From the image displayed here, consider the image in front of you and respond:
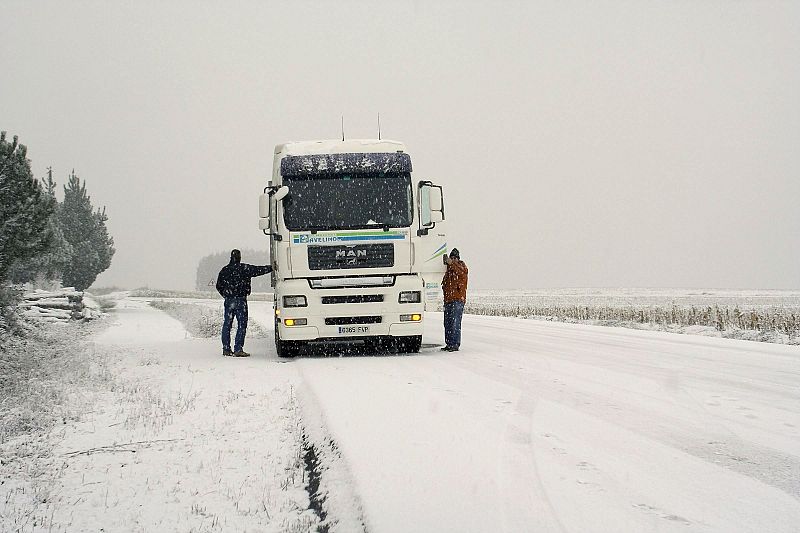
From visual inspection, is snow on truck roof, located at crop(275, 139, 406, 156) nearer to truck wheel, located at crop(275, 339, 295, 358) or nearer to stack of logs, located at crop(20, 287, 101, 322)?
truck wheel, located at crop(275, 339, 295, 358)

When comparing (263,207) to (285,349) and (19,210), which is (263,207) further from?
(19,210)

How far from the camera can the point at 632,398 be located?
23.6 feet

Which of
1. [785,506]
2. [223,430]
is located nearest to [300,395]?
[223,430]

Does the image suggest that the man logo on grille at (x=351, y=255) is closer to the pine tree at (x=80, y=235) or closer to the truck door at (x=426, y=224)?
the truck door at (x=426, y=224)

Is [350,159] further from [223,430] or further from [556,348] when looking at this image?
[223,430]

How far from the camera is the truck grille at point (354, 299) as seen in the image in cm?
1204

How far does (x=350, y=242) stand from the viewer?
39.1 ft

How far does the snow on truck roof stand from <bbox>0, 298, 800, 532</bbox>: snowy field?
4.54m

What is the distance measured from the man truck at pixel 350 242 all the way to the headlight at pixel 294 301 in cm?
2

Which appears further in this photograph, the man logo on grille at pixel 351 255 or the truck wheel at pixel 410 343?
the truck wheel at pixel 410 343

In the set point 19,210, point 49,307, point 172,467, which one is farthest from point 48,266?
point 172,467

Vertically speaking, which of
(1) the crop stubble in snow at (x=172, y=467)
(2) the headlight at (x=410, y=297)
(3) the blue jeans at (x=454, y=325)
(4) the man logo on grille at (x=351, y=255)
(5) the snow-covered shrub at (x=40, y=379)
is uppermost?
(4) the man logo on grille at (x=351, y=255)

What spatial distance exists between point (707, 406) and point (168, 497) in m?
4.95

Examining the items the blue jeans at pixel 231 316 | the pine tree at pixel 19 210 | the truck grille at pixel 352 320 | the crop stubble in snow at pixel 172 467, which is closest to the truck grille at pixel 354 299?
the truck grille at pixel 352 320
